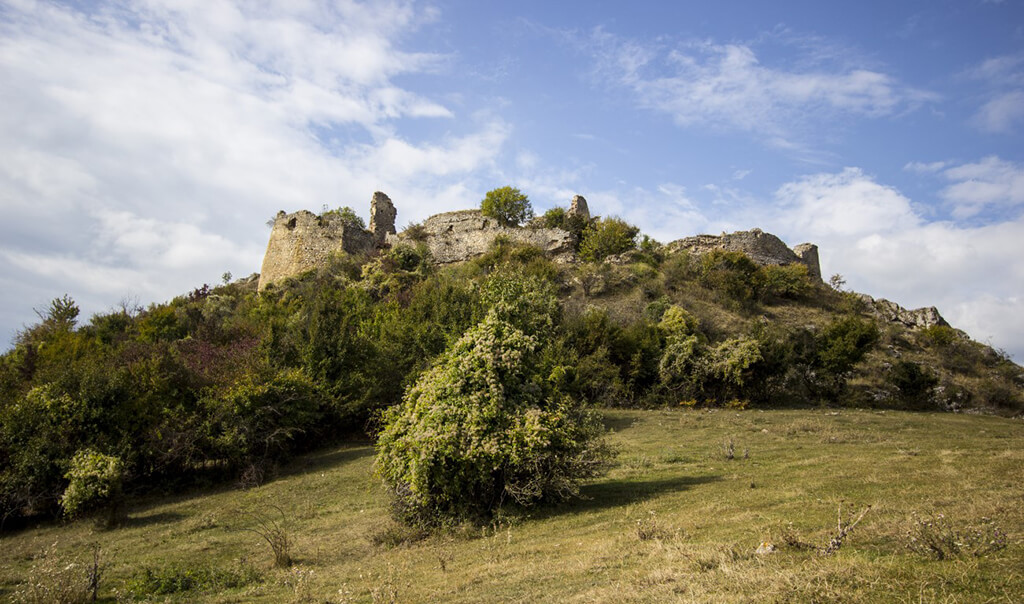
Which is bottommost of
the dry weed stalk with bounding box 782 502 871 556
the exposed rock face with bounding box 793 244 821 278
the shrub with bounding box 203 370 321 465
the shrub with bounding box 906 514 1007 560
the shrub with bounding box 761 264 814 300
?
the dry weed stalk with bounding box 782 502 871 556

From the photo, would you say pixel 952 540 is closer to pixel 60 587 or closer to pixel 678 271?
pixel 60 587

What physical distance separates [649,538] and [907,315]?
42.2m

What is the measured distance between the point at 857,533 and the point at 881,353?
110 feet

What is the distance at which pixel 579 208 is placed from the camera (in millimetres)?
50281

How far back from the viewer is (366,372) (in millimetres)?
26062

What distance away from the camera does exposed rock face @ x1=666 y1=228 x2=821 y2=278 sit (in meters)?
46.6

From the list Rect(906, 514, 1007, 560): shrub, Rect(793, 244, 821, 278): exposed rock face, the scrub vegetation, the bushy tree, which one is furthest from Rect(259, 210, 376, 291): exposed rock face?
Rect(906, 514, 1007, 560): shrub

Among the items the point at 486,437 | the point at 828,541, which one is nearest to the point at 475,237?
the point at 486,437

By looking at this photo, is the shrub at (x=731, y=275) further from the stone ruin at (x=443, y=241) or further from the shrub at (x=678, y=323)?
the shrub at (x=678, y=323)

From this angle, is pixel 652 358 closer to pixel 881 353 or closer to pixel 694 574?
pixel 881 353

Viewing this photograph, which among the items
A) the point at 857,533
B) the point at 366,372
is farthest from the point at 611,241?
the point at 857,533

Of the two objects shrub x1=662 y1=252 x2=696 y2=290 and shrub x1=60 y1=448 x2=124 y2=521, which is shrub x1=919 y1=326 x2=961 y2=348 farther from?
shrub x1=60 y1=448 x2=124 y2=521

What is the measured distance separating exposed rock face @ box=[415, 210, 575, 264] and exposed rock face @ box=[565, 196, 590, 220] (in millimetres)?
4265

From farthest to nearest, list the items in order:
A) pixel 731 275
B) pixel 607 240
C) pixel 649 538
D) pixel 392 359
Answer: pixel 607 240, pixel 731 275, pixel 392 359, pixel 649 538
